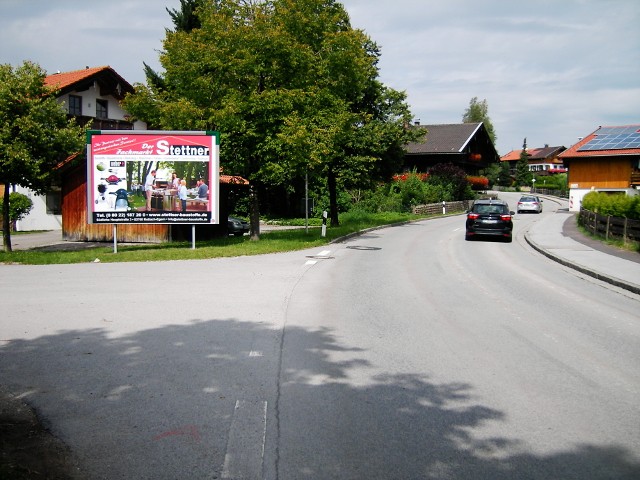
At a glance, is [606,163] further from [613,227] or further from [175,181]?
[175,181]

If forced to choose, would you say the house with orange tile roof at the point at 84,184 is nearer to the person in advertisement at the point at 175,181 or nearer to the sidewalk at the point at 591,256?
the person in advertisement at the point at 175,181

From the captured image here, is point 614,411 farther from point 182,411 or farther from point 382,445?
point 182,411

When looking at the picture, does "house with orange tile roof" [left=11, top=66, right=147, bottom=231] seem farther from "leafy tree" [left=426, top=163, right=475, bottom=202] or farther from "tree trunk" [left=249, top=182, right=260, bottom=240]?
"leafy tree" [left=426, top=163, right=475, bottom=202]

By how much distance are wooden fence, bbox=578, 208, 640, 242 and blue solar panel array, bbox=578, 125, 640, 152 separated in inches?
933

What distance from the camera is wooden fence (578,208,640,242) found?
64.5 feet

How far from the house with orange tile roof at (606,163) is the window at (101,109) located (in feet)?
118

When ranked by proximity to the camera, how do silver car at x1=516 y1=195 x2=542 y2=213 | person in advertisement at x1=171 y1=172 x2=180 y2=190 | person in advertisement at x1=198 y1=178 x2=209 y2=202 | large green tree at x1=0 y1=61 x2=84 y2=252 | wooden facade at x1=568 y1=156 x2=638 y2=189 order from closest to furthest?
large green tree at x1=0 y1=61 x2=84 y2=252
person in advertisement at x1=171 y1=172 x2=180 y2=190
person in advertisement at x1=198 y1=178 x2=209 y2=202
wooden facade at x1=568 y1=156 x2=638 y2=189
silver car at x1=516 y1=195 x2=542 y2=213

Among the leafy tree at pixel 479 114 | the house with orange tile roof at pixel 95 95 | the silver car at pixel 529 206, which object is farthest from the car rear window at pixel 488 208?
the leafy tree at pixel 479 114

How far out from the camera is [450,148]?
202 ft

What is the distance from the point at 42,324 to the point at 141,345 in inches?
82.7

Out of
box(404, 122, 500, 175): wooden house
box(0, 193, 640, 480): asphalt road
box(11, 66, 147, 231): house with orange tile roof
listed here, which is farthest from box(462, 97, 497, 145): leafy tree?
→ box(0, 193, 640, 480): asphalt road

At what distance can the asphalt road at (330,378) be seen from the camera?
394 cm

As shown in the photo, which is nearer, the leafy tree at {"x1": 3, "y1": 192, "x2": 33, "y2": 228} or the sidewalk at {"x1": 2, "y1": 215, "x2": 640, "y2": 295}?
the sidewalk at {"x1": 2, "y1": 215, "x2": 640, "y2": 295}

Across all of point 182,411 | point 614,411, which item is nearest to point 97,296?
point 182,411
